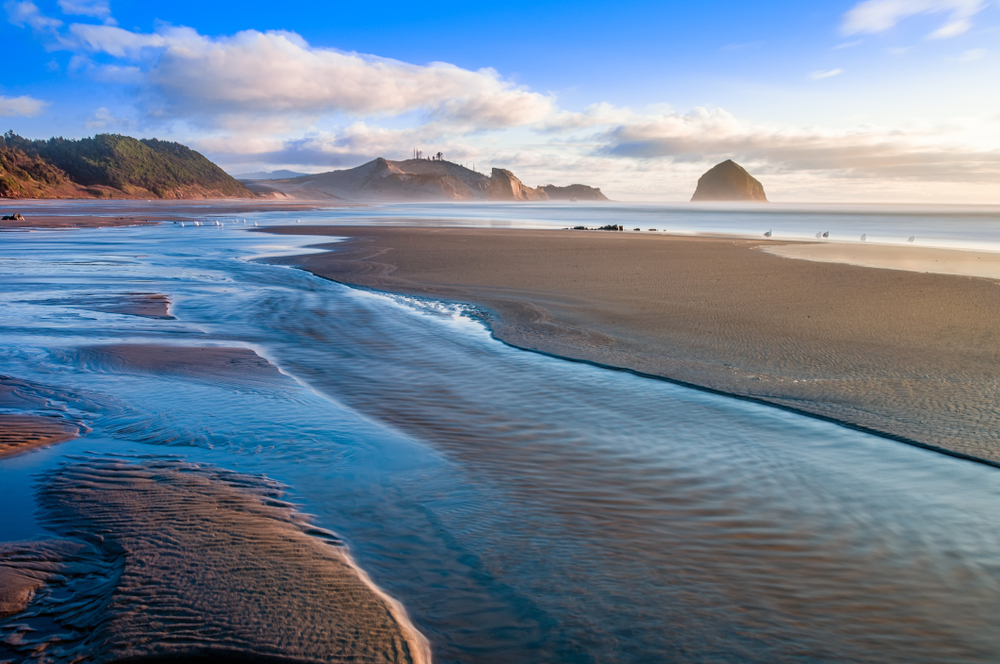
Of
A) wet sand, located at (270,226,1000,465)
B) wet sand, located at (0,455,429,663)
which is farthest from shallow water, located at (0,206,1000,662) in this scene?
wet sand, located at (270,226,1000,465)

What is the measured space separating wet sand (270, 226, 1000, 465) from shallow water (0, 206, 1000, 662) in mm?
649

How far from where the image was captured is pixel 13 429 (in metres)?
4.98

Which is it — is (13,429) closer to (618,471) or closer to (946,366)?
(618,471)

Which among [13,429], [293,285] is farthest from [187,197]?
[13,429]

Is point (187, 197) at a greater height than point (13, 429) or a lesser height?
greater

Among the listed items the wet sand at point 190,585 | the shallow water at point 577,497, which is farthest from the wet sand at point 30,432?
the wet sand at point 190,585

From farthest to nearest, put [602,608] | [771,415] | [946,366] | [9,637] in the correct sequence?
[946,366] < [771,415] < [602,608] < [9,637]

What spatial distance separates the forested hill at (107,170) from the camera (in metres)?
94.8

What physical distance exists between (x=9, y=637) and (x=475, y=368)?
5.16 meters

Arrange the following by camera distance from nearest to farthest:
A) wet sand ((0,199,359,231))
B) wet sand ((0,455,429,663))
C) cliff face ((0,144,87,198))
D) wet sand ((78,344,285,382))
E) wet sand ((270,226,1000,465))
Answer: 1. wet sand ((0,455,429,663))
2. wet sand ((270,226,1000,465))
3. wet sand ((78,344,285,382))
4. wet sand ((0,199,359,231))
5. cliff face ((0,144,87,198))

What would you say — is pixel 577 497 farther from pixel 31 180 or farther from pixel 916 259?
pixel 31 180

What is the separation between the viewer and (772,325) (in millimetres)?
9258

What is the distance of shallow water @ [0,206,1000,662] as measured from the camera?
295 cm

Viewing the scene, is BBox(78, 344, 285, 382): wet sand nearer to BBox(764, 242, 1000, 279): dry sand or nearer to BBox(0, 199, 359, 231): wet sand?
BBox(764, 242, 1000, 279): dry sand
